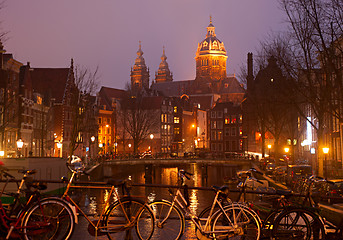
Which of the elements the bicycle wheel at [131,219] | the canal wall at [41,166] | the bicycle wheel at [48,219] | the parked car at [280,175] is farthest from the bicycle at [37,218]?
the parked car at [280,175]

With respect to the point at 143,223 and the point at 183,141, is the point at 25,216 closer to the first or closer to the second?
the point at 143,223

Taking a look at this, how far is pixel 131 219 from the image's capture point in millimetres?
9258

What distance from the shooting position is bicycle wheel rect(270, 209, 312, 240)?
9109 millimetres

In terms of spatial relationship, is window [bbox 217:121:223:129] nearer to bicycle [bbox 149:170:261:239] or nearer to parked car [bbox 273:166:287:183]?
parked car [bbox 273:166:287:183]

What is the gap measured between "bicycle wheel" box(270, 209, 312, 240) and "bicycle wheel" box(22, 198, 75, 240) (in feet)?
12.7

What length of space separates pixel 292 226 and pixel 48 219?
15.3 ft

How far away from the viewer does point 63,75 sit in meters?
80.2

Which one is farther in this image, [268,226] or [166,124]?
[166,124]

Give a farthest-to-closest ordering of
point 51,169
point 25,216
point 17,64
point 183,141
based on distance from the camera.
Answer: point 183,141
point 17,64
point 51,169
point 25,216

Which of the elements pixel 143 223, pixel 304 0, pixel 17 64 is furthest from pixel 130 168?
pixel 143 223

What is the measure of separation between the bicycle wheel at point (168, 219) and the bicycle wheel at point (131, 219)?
0.18 meters

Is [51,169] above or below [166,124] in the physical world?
below

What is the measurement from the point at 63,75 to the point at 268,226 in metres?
74.3

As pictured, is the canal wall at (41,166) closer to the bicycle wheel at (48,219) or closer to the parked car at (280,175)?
the bicycle wheel at (48,219)
